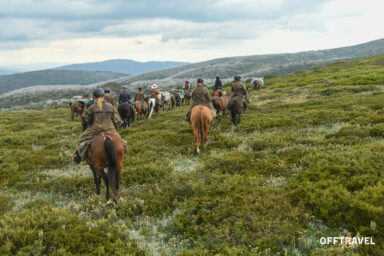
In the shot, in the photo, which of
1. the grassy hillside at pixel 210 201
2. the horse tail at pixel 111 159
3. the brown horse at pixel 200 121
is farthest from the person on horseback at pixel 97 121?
the brown horse at pixel 200 121

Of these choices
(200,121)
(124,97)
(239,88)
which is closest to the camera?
(200,121)

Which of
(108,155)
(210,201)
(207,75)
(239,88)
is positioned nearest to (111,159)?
(108,155)

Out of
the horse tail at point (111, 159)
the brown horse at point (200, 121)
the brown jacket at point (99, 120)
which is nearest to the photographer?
the horse tail at point (111, 159)

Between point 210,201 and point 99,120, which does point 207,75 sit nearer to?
point 99,120

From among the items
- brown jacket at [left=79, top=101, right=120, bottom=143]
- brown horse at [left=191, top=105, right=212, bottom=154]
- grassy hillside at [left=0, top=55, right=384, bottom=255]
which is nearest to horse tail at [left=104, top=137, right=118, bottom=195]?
brown jacket at [left=79, top=101, right=120, bottom=143]

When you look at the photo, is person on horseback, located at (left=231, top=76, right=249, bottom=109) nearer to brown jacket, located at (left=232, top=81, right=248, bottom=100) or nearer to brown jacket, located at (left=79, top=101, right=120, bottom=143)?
brown jacket, located at (left=232, top=81, right=248, bottom=100)

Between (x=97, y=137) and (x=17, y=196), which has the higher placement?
(x=97, y=137)

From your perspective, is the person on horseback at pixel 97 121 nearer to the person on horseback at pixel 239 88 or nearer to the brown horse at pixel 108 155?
the brown horse at pixel 108 155

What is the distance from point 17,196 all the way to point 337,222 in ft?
30.0

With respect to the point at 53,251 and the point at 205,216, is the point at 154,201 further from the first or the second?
the point at 53,251

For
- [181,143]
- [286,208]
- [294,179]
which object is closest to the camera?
[286,208]

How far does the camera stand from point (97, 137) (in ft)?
22.3

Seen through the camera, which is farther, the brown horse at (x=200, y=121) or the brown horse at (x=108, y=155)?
the brown horse at (x=200, y=121)

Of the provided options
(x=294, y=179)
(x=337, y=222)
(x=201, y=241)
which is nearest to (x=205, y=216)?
(x=201, y=241)
